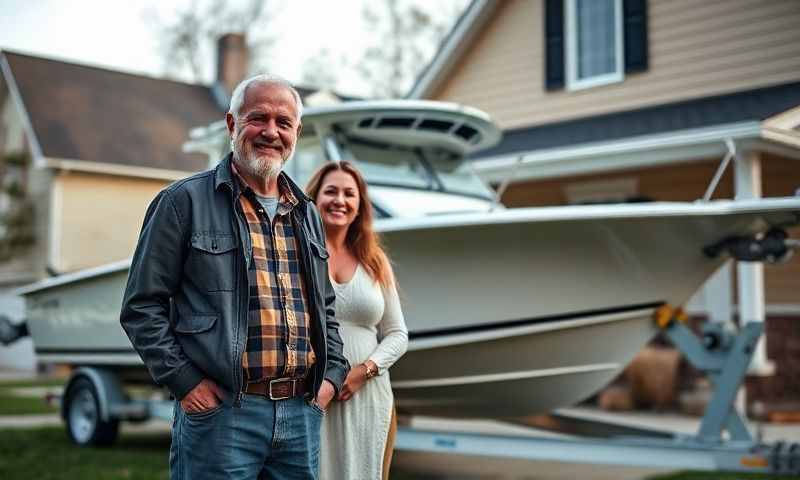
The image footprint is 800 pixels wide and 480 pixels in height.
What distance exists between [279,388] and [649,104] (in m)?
8.36

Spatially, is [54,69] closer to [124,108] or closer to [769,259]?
[124,108]

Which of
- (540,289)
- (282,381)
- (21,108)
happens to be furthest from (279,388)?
(21,108)

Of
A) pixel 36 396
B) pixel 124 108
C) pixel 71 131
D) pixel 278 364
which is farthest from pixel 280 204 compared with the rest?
pixel 124 108

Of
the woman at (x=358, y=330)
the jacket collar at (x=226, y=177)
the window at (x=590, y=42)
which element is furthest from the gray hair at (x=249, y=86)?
the window at (x=590, y=42)

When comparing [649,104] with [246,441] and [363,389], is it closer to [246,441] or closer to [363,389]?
[363,389]

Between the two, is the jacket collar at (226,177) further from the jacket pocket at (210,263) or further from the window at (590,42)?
the window at (590,42)

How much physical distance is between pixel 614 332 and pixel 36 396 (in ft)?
31.9

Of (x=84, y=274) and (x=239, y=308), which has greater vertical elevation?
(x=84, y=274)

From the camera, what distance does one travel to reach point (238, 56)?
24.0 meters

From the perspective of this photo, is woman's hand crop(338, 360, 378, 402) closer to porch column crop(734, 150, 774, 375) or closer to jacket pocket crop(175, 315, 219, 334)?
jacket pocket crop(175, 315, 219, 334)

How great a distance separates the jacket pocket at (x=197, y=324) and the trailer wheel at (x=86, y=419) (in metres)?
5.44

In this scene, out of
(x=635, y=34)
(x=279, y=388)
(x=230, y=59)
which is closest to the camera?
(x=279, y=388)

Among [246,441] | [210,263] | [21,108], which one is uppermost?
[21,108]

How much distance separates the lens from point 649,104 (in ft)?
32.8
